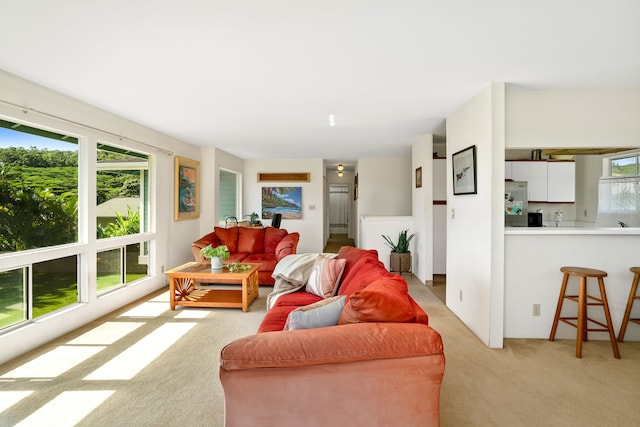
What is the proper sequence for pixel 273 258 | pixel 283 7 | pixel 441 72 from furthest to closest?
1. pixel 273 258
2. pixel 441 72
3. pixel 283 7

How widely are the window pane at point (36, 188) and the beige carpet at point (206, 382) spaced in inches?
40.4

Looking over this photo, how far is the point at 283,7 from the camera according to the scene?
178 centimetres

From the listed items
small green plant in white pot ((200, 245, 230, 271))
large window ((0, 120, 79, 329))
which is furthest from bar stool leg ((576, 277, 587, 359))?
large window ((0, 120, 79, 329))

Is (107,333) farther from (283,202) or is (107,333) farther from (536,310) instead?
(283,202)

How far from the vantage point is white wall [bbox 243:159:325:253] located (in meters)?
7.85

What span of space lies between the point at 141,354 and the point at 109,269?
1.72m

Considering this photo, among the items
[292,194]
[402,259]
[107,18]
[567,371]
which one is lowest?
[567,371]

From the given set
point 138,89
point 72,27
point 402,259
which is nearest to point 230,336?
point 138,89

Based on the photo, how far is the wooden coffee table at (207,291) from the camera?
387 centimetres

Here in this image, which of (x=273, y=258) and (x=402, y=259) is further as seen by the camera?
(x=402, y=259)

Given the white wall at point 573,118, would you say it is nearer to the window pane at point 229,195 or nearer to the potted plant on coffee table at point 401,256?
the potted plant on coffee table at point 401,256

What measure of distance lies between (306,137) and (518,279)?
3603 mm

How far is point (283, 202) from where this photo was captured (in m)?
7.91

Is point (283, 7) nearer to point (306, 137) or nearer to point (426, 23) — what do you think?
point (426, 23)
